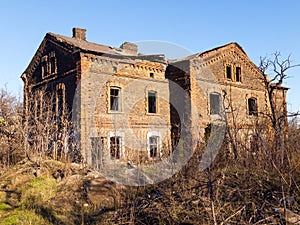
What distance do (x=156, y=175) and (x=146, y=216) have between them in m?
3.12

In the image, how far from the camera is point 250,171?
720 centimetres

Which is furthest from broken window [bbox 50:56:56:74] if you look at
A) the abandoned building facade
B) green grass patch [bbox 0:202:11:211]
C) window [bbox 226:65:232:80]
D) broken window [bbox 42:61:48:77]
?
green grass patch [bbox 0:202:11:211]

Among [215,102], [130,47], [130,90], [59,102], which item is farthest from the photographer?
[130,47]

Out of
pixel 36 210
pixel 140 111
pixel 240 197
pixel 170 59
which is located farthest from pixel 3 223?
pixel 170 59

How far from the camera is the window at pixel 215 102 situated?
21.2 metres

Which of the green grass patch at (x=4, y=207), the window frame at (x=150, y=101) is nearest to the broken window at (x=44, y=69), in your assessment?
the window frame at (x=150, y=101)

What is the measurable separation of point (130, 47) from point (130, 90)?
476 centimetres

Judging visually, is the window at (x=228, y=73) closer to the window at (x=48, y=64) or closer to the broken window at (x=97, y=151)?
the broken window at (x=97, y=151)

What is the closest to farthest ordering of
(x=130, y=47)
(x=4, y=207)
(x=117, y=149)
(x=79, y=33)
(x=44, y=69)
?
(x=4, y=207), (x=117, y=149), (x=44, y=69), (x=79, y=33), (x=130, y=47)

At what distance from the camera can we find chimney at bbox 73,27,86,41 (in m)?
21.1

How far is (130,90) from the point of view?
18.8 metres

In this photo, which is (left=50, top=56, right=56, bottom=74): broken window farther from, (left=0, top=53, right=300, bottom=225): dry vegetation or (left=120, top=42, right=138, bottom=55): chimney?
(left=0, top=53, right=300, bottom=225): dry vegetation

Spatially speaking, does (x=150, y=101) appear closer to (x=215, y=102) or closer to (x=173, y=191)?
(x=215, y=102)

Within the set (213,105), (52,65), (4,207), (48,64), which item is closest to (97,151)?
(4,207)
